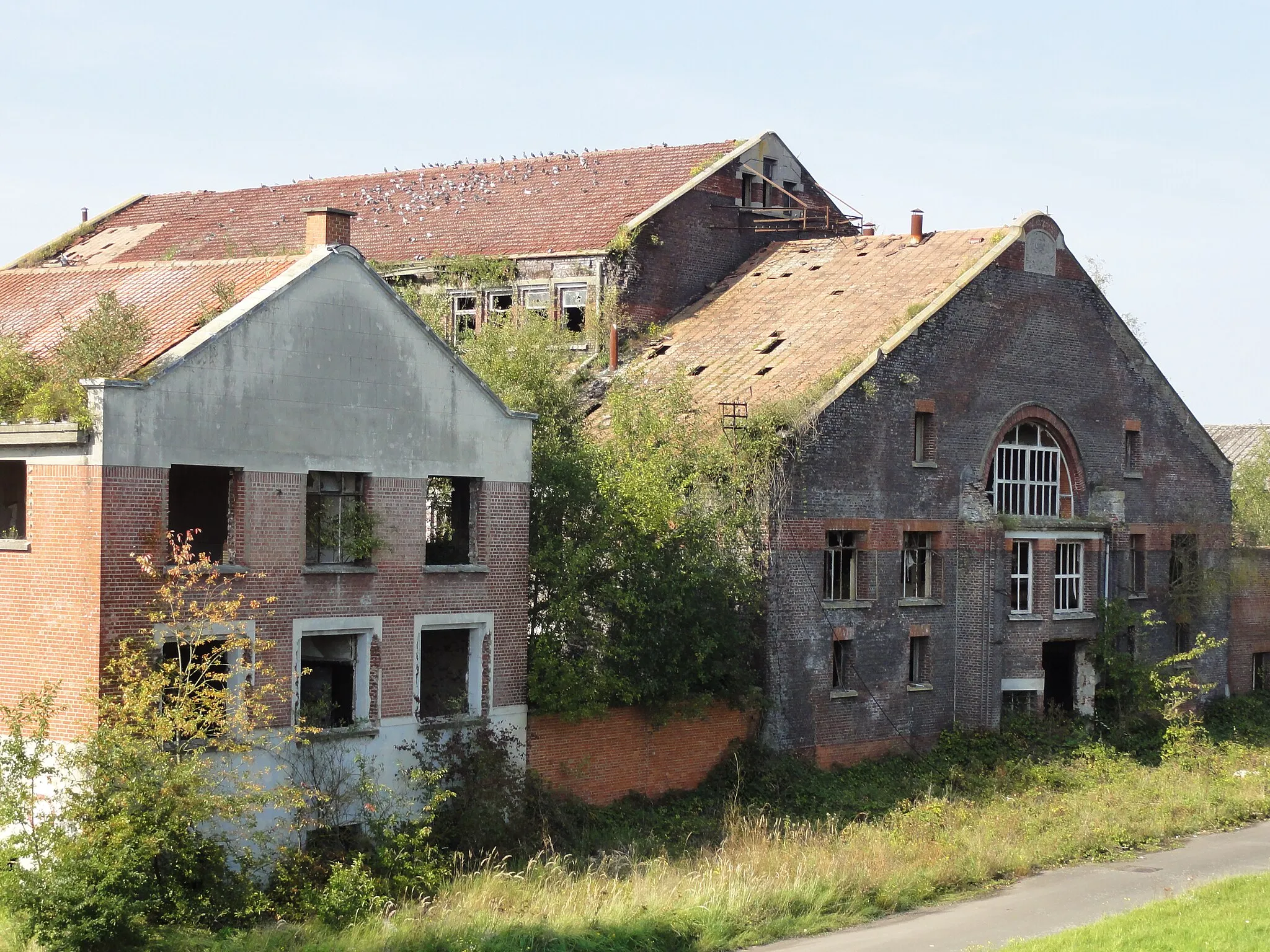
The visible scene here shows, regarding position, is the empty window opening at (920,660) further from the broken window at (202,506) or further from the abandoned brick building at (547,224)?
the broken window at (202,506)

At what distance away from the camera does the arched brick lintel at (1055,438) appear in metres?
34.1

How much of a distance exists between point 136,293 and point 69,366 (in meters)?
3.55

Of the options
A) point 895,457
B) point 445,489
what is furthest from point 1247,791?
point 445,489

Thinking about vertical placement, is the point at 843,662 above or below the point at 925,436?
below

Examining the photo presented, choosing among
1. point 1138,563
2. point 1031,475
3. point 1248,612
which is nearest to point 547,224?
point 1031,475

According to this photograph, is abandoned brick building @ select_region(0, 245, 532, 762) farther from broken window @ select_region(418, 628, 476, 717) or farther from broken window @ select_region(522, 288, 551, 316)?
broken window @ select_region(522, 288, 551, 316)

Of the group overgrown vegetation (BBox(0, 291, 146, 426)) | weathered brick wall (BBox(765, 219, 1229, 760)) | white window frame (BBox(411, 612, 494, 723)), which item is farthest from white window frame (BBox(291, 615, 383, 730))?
weathered brick wall (BBox(765, 219, 1229, 760))

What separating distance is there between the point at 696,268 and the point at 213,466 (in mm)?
18980

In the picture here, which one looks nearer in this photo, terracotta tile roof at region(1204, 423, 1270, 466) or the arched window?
the arched window

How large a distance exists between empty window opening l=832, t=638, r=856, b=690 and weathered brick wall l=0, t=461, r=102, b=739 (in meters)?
15.8

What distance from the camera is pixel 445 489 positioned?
85.7 ft

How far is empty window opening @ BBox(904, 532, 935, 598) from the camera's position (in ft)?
107

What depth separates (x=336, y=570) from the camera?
2241 cm

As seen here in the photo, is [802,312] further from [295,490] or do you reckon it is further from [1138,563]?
[295,490]
